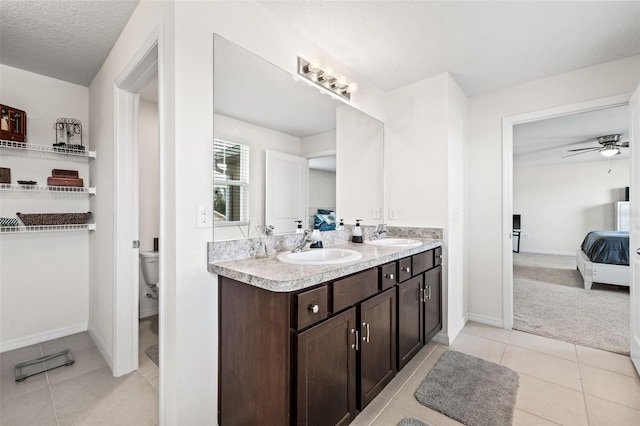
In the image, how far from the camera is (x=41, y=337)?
2604 mm

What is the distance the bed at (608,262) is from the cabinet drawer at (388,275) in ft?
13.5

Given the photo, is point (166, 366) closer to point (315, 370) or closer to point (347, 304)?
point (315, 370)

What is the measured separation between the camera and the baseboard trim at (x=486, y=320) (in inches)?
115

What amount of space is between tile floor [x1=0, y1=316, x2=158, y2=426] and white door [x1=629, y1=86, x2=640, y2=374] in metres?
3.30

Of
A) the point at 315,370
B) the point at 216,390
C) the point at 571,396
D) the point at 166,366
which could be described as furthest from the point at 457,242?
the point at 166,366

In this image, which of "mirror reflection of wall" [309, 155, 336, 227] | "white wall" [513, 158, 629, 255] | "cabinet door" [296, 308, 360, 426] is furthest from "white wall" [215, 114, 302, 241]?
"white wall" [513, 158, 629, 255]

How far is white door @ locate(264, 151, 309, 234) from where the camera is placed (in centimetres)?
191

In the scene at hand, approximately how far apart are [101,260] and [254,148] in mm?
1773

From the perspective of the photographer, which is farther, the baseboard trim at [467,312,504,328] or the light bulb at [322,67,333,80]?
the baseboard trim at [467,312,504,328]

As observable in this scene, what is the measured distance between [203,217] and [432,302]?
6.32 feet

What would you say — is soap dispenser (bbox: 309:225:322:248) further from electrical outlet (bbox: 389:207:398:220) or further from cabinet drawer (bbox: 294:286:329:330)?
electrical outlet (bbox: 389:207:398:220)

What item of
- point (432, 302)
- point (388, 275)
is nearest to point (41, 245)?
point (388, 275)

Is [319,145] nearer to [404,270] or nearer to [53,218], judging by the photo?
[404,270]

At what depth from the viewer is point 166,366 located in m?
1.44
